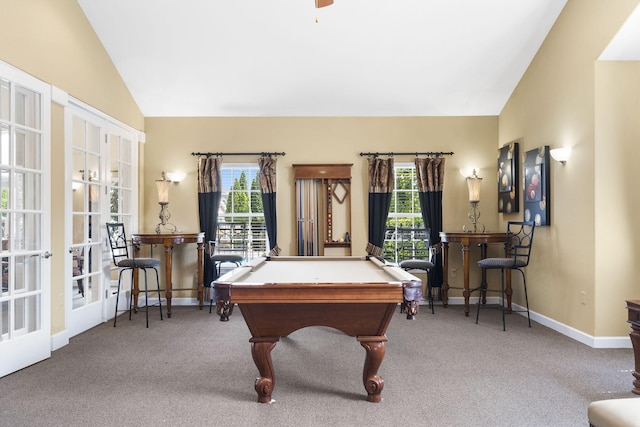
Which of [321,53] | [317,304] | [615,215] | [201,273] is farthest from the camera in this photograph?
[201,273]

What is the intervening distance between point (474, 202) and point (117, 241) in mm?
4918

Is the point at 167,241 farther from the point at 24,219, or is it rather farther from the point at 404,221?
the point at 404,221

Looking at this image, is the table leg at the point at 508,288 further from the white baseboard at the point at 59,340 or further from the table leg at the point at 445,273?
the white baseboard at the point at 59,340

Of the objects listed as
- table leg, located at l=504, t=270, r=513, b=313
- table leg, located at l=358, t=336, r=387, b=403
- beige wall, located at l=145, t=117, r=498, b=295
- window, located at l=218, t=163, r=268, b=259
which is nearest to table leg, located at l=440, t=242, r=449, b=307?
beige wall, located at l=145, t=117, r=498, b=295

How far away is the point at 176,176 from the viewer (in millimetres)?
6355

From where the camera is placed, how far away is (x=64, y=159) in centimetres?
433

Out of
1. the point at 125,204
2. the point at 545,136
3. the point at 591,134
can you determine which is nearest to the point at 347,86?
the point at 545,136

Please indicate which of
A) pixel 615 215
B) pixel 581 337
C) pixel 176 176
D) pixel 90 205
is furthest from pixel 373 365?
pixel 176 176

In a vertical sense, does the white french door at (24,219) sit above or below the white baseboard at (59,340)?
above

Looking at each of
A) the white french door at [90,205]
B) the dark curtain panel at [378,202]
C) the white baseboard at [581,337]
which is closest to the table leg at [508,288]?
the white baseboard at [581,337]

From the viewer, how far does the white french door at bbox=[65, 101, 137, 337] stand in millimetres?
4586

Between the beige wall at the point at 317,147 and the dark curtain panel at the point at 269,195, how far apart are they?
136mm

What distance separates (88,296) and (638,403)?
5101mm

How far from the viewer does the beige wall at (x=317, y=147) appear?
6.41 m
